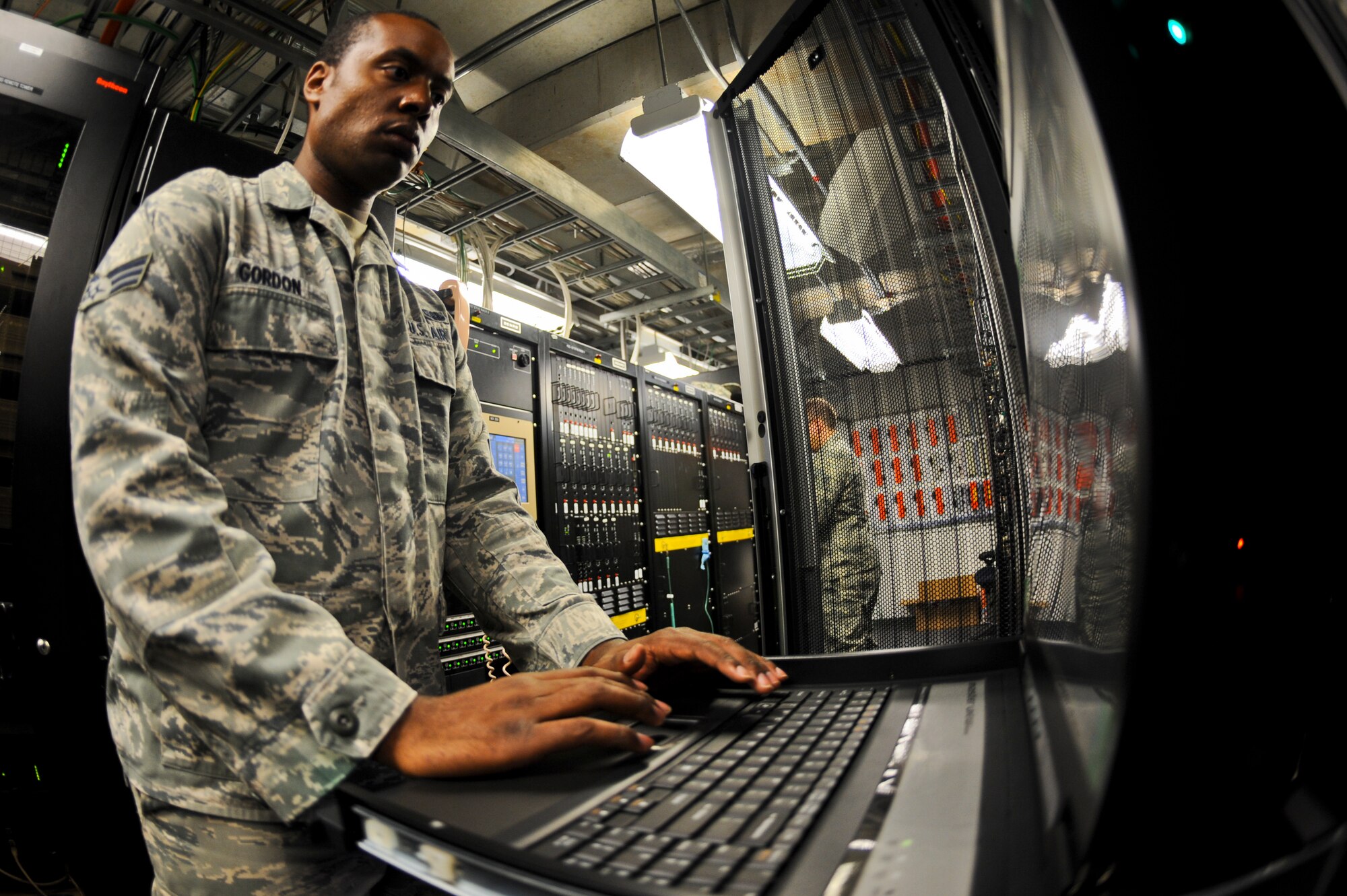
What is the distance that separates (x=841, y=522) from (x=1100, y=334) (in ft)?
3.39

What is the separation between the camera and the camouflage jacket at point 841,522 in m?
1.21

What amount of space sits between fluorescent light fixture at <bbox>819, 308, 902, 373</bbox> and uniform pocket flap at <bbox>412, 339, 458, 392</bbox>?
2.29 feet

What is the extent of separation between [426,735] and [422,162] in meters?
3.24

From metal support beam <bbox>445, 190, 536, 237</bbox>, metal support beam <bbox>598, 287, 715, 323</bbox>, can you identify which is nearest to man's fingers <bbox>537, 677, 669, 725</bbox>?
metal support beam <bbox>445, 190, 536, 237</bbox>

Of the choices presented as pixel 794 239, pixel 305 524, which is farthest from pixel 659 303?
pixel 305 524

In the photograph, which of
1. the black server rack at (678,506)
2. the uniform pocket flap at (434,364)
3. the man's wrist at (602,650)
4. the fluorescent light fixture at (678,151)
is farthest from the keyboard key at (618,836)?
the black server rack at (678,506)

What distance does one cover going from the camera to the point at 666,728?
0.54 metres

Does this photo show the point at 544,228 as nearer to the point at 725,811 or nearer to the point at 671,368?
the point at 671,368

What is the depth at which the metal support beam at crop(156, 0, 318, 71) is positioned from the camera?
6.53 ft

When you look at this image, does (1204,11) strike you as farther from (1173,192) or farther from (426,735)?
(426,735)

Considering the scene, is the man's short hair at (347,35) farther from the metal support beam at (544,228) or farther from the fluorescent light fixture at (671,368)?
the fluorescent light fixture at (671,368)

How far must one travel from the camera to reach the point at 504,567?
835mm

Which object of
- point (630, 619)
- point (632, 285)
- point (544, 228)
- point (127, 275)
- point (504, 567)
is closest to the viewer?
point (127, 275)

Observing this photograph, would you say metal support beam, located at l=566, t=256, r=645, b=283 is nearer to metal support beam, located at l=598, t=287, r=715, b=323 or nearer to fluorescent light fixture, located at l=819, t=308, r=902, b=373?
metal support beam, located at l=598, t=287, r=715, b=323
